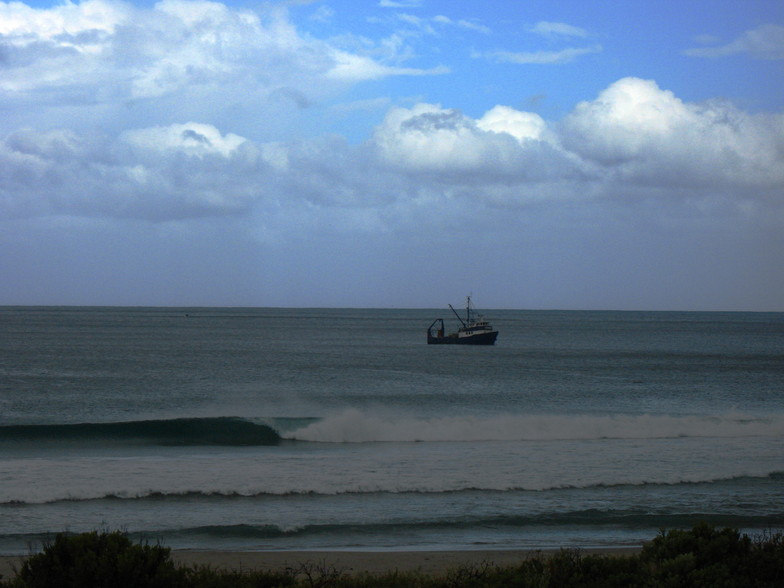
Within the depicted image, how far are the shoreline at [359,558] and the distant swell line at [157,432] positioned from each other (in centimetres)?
1601

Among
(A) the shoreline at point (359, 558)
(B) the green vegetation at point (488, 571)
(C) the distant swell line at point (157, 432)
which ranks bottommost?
(C) the distant swell line at point (157, 432)

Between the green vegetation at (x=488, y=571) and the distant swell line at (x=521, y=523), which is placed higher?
the green vegetation at (x=488, y=571)

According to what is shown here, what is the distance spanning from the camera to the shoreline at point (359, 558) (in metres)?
11.8

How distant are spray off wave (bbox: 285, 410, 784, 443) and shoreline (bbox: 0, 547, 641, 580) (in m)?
16.0

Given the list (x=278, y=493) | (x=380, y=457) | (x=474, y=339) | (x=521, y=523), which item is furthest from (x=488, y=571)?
(x=474, y=339)

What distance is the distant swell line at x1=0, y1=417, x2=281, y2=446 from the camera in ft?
94.4

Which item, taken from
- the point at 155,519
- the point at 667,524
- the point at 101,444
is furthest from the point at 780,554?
the point at 101,444

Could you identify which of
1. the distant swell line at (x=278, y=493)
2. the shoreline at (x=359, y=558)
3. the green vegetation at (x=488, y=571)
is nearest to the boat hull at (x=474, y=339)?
the distant swell line at (x=278, y=493)

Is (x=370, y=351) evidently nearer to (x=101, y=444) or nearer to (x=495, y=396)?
(x=495, y=396)

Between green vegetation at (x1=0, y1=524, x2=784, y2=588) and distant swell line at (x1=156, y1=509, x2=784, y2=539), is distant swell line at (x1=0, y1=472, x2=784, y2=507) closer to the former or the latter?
distant swell line at (x1=156, y1=509, x2=784, y2=539)

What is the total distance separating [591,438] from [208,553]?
19.6 meters

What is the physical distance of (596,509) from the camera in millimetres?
16641

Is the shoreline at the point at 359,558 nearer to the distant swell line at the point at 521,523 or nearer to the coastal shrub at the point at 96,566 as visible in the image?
the distant swell line at the point at 521,523

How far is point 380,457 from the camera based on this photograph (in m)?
23.8
